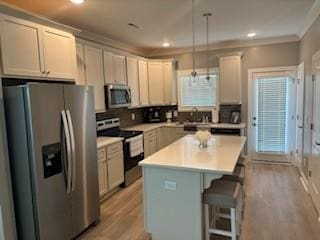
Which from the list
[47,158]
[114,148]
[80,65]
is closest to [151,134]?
[114,148]

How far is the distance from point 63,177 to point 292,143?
4.75m

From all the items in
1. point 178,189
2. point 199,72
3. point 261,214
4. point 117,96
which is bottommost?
point 261,214

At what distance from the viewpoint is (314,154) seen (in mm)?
3330

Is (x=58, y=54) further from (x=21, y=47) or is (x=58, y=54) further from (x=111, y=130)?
(x=111, y=130)

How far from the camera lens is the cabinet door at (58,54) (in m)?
2.75

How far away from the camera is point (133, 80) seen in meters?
5.05

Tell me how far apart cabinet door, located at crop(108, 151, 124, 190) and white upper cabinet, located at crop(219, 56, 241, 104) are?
9.05ft

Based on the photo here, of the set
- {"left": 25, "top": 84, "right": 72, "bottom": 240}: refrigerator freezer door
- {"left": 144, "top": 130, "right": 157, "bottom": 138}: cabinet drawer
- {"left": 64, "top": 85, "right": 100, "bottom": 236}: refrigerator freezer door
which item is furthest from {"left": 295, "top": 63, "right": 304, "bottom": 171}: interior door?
{"left": 25, "top": 84, "right": 72, "bottom": 240}: refrigerator freezer door

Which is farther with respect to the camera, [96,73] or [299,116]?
[299,116]

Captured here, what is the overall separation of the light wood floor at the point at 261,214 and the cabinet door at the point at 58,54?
75.8 inches

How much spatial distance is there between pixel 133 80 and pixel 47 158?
9.97 feet

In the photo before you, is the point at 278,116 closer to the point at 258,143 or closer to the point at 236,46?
the point at 258,143

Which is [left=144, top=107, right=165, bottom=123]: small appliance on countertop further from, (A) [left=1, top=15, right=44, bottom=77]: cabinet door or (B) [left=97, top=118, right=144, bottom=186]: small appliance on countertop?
(A) [left=1, top=15, right=44, bottom=77]: cabinet door

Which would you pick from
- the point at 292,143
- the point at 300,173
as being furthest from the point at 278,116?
the point at 300,173
